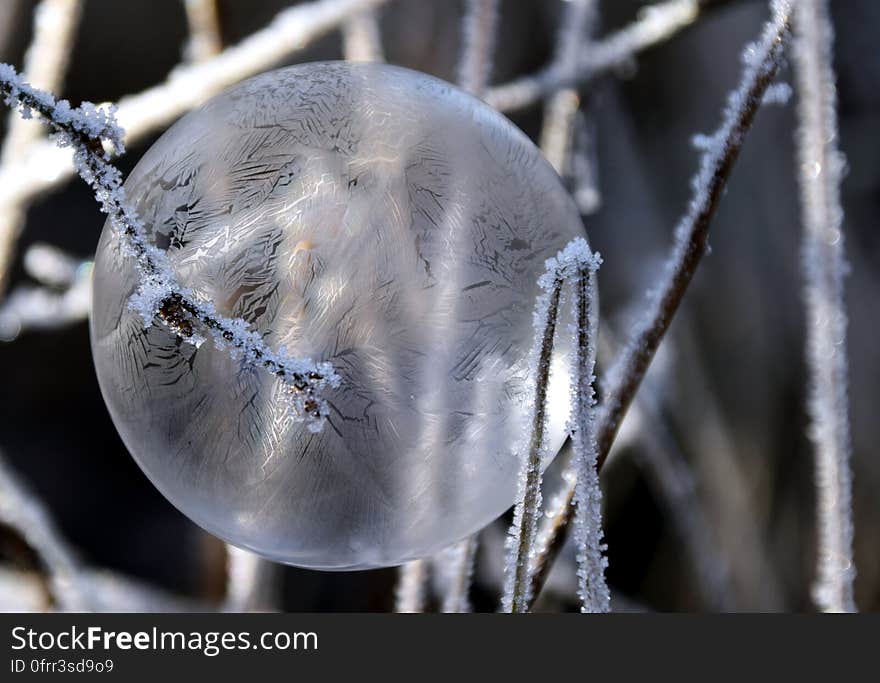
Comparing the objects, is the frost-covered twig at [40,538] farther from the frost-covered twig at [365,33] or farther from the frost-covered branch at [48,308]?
the frost-covered twig at [365,33]

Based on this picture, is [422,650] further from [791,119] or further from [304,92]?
[791,119]

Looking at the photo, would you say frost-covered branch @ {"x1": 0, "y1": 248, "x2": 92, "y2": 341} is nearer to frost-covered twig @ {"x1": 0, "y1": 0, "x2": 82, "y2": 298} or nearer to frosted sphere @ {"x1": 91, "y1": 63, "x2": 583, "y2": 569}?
frost-covered twig @ {"x1": 0, "y1": 0, "x2": 82, "y2": 298}

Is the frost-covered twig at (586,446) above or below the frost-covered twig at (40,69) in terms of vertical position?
below

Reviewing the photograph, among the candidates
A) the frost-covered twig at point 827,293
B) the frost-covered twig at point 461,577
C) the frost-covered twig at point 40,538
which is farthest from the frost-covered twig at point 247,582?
the frost-covered twig at point 827,293

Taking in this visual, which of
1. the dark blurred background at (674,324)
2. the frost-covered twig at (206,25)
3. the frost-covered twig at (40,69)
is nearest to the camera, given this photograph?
the frost-covered twig at (40,69)

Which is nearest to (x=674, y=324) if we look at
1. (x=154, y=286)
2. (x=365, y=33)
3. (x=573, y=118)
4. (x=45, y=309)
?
(x=573, y=118)

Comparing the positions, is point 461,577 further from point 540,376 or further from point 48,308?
point 48,308

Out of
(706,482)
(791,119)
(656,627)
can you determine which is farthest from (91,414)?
(656,627)

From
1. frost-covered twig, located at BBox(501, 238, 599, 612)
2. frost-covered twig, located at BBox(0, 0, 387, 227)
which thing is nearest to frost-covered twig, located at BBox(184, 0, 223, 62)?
frost-covered twig, located at BBox(0, 0, 387, 227)
